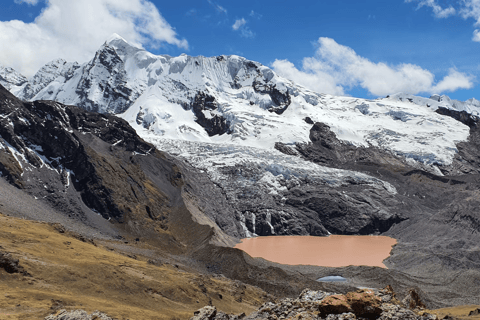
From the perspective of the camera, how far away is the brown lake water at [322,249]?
80869 millimetres

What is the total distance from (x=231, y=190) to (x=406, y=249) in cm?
5549

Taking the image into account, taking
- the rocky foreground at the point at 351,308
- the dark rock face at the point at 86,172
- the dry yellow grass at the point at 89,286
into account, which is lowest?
the dry yellow grass at the point at 89,286

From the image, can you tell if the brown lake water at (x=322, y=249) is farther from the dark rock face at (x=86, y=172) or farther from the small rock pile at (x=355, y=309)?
the small rock pile at (x=355, y=309)

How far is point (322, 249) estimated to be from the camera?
93.7 m

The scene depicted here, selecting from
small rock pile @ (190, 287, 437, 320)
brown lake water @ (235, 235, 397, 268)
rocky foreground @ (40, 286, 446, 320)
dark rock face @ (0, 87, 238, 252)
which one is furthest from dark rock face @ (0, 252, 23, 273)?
brown lake water @ (235, 235, 397, 268)

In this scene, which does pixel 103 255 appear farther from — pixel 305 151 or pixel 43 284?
pixel 305 151

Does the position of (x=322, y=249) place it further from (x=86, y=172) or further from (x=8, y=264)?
(x=8, y=264)

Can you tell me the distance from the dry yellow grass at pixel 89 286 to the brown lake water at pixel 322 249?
119 ft

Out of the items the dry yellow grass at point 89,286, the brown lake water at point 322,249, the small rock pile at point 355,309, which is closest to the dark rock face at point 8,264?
the dry yellow grass at point 89,286

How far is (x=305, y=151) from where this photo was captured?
177 m

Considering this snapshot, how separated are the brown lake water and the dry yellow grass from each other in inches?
1422

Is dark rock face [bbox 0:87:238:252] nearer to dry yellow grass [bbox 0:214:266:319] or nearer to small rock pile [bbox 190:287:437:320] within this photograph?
dry yellow grass [bbox 0:214:266:319]

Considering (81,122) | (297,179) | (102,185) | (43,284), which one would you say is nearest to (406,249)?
(297,179)

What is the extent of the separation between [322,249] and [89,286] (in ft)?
228
